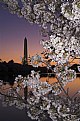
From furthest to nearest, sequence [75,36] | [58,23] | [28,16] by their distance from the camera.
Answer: [28,16]
[58,23]
[75,36]

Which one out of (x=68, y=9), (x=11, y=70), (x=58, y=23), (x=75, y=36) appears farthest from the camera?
(x=11, y=70)

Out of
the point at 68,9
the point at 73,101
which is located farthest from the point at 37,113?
the point at 68,9

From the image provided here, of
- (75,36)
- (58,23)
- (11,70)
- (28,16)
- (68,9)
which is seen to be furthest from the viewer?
(11,70)

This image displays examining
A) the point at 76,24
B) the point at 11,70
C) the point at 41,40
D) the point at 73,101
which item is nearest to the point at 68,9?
the point at 76,24

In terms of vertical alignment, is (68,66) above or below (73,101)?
above

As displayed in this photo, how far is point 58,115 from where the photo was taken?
18.1 ft

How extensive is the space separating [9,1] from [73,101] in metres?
2.35

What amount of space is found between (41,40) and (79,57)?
2.34ft

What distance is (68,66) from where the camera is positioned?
5.48 meters

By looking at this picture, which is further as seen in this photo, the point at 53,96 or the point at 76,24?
the point at 53,96

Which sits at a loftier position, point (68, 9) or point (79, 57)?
point (68, 9)

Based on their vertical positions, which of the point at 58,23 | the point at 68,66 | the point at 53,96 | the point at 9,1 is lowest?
the point at 53,96

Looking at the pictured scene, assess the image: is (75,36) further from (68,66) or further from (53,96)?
(53,96)

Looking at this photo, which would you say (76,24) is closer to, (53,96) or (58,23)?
(58,23)
